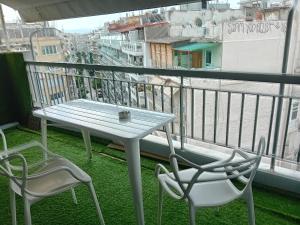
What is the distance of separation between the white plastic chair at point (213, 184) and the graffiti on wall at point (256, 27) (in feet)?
3.65

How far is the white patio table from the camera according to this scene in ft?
5.25

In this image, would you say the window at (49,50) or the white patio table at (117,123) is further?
the window at (49,50)

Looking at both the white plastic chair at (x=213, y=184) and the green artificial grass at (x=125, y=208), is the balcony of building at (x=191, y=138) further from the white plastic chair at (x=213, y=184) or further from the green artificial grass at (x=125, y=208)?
the white plastic chair at (x=213, y=184)

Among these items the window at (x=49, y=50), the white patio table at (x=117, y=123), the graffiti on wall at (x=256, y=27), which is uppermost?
the graffiti on wall at (x=256, y=27)

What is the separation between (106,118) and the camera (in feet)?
6.49

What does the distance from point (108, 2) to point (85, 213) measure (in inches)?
84.5

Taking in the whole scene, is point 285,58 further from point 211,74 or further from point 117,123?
point 117,123

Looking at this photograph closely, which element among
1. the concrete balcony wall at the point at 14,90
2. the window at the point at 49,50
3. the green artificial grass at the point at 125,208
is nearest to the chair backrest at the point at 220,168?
the green artificial grass at the point at 125,208

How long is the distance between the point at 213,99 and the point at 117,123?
1220 millimetres

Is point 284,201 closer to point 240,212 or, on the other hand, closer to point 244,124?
point 240,212

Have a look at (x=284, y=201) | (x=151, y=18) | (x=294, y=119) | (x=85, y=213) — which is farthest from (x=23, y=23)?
(x=284, y=201)

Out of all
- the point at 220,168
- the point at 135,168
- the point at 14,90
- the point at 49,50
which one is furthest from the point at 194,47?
the point at 14,90

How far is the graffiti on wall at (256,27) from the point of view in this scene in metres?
1.95

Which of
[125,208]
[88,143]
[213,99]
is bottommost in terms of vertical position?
[125,208]
